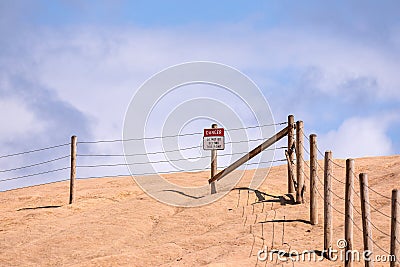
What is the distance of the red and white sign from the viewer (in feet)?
59.6

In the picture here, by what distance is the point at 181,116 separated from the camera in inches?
749

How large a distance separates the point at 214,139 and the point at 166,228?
4149mm

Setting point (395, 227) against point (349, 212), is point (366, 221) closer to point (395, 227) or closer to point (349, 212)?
point (395, 227)

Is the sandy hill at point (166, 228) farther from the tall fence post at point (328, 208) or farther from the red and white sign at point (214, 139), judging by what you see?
the red and white sign at point (214, 139)

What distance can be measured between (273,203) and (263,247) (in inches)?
146

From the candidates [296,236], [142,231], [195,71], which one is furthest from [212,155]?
[296,236]

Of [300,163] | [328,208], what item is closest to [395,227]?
[328,208]

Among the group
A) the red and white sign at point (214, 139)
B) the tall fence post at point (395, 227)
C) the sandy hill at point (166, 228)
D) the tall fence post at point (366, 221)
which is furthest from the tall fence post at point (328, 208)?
the red and white sign at point (214, 139)

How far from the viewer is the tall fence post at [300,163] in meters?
15.6

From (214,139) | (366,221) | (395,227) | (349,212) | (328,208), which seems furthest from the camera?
(214,139)

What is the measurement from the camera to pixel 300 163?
1560 cm

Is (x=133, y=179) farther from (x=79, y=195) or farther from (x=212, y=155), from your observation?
(x=212, y=155)

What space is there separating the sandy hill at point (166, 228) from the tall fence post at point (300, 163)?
14.1 inches

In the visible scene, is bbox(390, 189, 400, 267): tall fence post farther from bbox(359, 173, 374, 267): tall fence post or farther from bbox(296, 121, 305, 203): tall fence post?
bbox(296, 121, 305, 203): tall fence post
